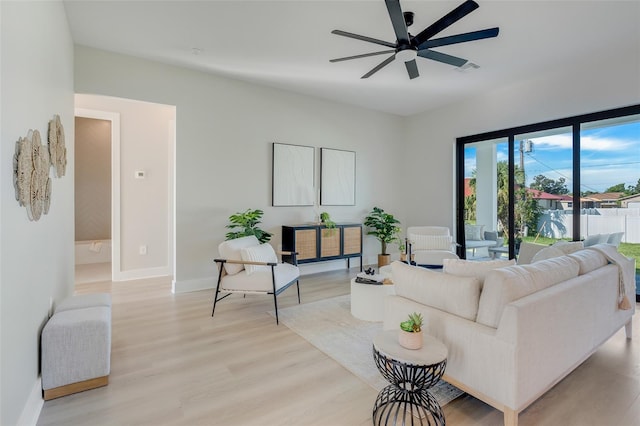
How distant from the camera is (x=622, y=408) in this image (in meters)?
1.94

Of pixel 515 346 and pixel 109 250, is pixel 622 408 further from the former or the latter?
pixel 109 250

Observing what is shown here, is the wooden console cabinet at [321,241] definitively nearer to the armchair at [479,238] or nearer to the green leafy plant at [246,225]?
the green leafy plant at [246,225]

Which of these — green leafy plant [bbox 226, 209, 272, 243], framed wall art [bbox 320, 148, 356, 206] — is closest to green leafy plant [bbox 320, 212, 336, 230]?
framed wall art [bbox 320, 148, 356, 206]

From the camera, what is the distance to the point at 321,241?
16.7 ft

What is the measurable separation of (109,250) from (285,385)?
18.9 ft

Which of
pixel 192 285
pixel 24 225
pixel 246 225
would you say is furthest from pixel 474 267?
pixel 192 285

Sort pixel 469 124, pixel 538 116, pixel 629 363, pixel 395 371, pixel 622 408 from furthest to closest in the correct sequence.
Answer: pixel 469 124 → pixel 538 116 → pixel 629 363 → pixel 622 408 → pixel 395 371

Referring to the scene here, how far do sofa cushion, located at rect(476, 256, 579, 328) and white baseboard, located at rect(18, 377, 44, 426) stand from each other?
100 inches

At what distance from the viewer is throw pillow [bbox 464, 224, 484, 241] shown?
5742 millimetres

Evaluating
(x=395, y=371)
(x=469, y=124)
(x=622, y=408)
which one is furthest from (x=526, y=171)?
(x=395, y=371)

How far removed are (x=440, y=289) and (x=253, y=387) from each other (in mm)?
1423

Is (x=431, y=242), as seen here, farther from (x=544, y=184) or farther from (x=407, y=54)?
(x=407, y=54)

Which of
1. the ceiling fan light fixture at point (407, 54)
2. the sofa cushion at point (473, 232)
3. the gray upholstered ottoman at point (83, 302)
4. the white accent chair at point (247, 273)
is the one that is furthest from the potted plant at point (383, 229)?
the gray upholstered ottoman at point (83, 302)

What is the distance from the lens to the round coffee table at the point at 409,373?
5.33 feet
